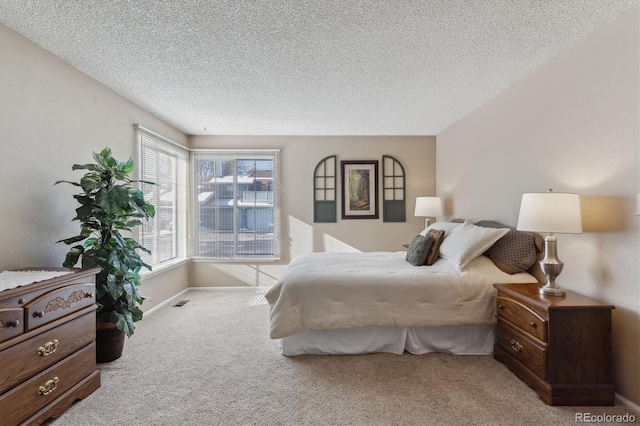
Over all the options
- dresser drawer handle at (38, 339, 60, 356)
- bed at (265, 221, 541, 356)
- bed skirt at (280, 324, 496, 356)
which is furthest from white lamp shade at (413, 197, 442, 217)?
dresser drawer handle at (38, 339, 60, 356)

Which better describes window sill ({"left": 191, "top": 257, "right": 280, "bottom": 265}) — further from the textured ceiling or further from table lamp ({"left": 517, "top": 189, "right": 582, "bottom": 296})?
table lamp ({"left": 517, "top": 189, "right": 582, "bottom": 296})

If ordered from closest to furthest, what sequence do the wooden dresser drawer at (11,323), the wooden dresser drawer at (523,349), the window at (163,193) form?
the wooden dresser drawer at (11,323), the wooden dresser drawer at (523,349), the window at (163,193)

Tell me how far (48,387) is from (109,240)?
1.05 metres

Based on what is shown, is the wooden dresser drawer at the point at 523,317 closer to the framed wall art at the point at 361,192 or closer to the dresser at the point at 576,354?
the dresser at the point at 576,354

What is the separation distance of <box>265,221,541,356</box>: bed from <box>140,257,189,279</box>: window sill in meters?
1.83

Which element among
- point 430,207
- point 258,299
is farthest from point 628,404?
point 258,299

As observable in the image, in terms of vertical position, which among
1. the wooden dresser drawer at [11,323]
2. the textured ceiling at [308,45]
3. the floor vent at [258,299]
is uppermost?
the textured ceiling at [308,45]

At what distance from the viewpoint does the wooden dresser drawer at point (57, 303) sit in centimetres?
156

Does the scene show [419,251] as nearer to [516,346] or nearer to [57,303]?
[516,346]

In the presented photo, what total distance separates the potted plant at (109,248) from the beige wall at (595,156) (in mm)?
3421

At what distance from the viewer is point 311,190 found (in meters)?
4.64

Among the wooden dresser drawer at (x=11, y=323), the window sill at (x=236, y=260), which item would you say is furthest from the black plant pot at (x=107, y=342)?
the window sill at (x=236, y=260)

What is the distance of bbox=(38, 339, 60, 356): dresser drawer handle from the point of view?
162 cm

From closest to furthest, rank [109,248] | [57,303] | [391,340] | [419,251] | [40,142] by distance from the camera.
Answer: [57,303]
[40,142]
[109,248]
[391,340]
[419,251]
